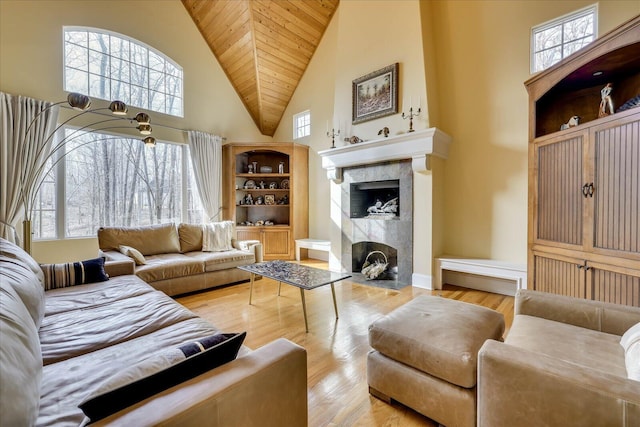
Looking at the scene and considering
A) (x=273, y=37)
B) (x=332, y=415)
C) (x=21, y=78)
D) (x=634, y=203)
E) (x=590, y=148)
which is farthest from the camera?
(x=273, y=37)

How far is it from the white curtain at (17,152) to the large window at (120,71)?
Answer: 675 mm

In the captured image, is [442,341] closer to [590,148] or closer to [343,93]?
[590,148]

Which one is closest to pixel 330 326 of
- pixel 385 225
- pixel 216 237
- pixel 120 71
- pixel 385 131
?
pixel 385 225

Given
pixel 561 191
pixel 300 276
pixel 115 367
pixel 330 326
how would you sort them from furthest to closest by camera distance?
pixel 300 276 < pixel 330 326 < pixel 561 191 < pixel 115 367

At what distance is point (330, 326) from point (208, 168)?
419 cm

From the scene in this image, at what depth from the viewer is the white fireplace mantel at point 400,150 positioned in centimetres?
368

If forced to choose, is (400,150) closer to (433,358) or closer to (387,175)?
(387,175)

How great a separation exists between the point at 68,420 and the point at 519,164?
4.37m

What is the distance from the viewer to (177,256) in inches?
153

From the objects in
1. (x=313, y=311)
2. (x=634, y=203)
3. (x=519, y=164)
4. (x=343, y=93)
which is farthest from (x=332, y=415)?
(x=343, y=93)

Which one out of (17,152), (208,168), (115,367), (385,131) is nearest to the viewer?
(115,367)

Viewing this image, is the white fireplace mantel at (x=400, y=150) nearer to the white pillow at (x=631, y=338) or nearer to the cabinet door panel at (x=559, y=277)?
the cabinet door panel at (x=559, y=277)

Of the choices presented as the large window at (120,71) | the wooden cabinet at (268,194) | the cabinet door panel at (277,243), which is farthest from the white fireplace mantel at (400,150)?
the large window at (120,71)

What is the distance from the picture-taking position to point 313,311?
3025 millimetres
